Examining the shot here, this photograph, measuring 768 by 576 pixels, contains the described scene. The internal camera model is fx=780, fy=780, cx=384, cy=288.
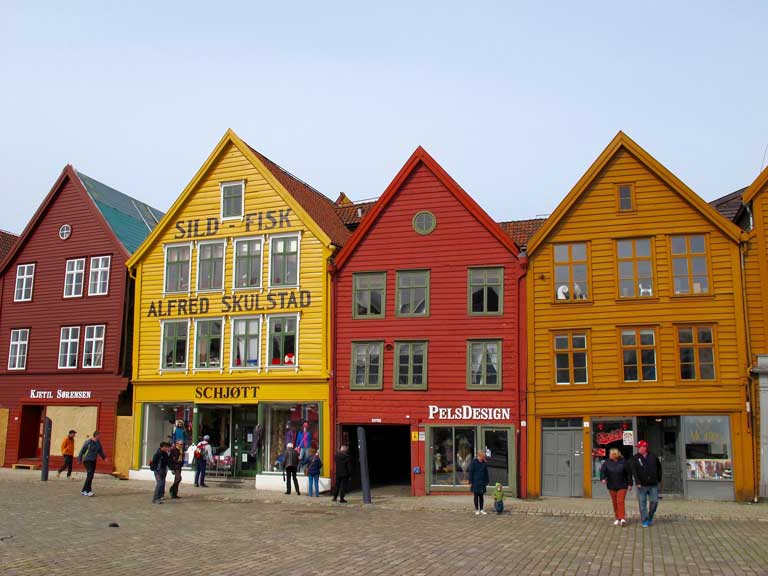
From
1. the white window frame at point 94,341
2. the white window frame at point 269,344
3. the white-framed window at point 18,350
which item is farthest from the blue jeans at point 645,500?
the white-framed window at point 18,350

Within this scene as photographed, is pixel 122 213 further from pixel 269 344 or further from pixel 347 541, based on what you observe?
pixel 347 541

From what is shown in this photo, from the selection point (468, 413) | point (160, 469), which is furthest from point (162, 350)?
point (468, 413)

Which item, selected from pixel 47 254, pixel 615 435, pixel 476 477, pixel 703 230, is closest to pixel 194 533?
pixel 476 477

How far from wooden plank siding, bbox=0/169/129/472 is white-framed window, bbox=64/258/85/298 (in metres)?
0.19

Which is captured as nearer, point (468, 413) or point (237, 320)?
point (468, 413)

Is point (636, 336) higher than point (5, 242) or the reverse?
the reverse

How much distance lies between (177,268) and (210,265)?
1619 millimetres

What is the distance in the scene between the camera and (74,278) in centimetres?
3394

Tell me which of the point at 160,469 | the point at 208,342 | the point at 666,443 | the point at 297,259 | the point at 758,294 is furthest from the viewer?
the point at 208,342

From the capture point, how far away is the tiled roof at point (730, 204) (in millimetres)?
26969

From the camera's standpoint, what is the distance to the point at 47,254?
3472cm

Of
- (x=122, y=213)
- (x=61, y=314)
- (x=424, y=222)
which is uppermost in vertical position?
(x=122, y=213)

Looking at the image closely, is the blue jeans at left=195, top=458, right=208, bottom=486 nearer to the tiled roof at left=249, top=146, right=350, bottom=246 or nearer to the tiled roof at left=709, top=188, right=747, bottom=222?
the tiled roof at left=249, top=146, right=350, bottom=246

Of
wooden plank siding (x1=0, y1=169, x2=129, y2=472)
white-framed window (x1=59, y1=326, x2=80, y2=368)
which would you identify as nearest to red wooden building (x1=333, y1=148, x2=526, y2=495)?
wooden plank siding (x1=0, y1=169, x2=129, y2=472)
